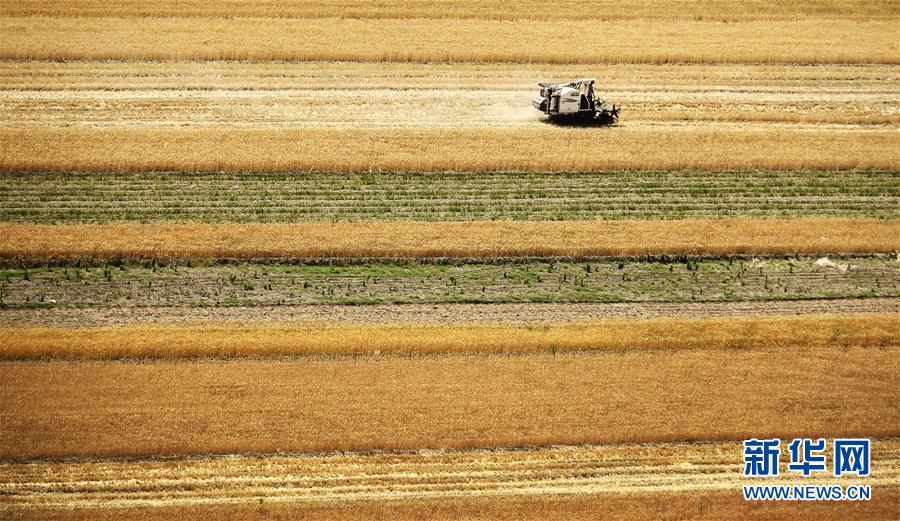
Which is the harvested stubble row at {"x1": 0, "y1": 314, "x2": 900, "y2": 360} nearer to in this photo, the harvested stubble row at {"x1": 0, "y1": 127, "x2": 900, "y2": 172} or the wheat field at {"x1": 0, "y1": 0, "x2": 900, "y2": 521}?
the wheat field at {"x1": 0, "y1": 0, "x2": 900, "y2": 521}

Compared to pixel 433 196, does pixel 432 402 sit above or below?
below

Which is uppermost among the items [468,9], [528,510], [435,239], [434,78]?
[468,9]

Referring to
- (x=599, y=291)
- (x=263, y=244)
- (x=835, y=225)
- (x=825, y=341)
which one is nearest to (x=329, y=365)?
(x=263, y=244)

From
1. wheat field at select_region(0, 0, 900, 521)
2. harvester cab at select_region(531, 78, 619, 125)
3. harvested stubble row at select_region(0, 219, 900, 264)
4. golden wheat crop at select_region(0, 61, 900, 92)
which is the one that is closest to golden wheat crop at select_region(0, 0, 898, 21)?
wheat field at select_region(0, 0, 900, 521)

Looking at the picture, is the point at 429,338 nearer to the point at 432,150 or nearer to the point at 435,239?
the point at 435,239

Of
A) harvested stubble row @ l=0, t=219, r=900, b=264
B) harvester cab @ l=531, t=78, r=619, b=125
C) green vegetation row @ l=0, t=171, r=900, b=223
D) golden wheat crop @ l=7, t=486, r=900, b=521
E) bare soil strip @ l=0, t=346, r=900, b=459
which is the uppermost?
harvester cab @ l=531, t=78, r=619, b=125

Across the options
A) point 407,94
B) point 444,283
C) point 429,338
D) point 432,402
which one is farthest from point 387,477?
point 407,94
